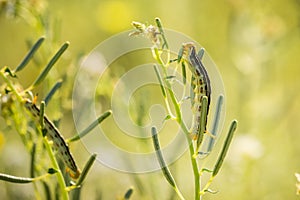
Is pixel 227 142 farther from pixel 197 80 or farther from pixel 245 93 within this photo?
pixel 245 93

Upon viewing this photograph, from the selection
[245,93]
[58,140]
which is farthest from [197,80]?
[245,93]

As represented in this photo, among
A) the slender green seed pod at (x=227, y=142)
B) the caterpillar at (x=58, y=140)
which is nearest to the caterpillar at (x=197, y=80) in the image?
the slender green seed pod at (x=227, y=142)

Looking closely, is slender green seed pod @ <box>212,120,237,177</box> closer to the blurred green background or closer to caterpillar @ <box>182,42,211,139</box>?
caterpillar @ <box>182,42,211,139</box>

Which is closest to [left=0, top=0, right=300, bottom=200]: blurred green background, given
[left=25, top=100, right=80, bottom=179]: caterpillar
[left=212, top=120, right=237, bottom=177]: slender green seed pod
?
[left=25, top=100, right=80, bottom=179]: caterpillar

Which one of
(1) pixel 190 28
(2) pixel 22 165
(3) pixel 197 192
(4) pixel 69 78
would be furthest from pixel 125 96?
(1) pixel 190 28

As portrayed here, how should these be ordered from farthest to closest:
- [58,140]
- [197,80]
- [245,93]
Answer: [245,93] → [58,140] → [197,80]
